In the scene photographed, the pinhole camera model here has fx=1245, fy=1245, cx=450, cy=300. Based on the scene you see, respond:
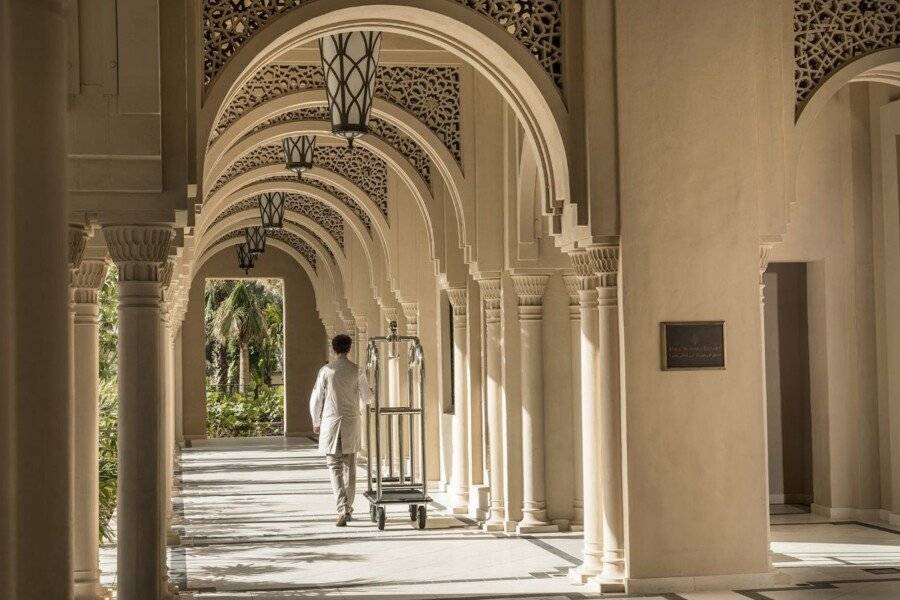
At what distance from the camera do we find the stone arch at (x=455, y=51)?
7.07 m

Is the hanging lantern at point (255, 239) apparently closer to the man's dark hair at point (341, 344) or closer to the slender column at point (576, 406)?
the man's dark hair at point (341, 344)

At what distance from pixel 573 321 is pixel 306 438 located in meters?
16.5

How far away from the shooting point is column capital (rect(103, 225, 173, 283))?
6195 millimetres

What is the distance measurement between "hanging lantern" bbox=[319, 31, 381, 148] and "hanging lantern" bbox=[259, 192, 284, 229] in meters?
7.92

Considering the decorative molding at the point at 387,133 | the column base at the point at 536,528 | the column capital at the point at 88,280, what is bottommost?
the column base at the point at 536,528

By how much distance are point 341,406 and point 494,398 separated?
4.46 ft

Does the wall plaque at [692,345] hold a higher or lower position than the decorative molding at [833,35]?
lower

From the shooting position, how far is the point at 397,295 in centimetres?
1522

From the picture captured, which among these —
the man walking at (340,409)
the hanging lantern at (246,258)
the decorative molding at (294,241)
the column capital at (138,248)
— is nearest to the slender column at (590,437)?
the column capital at (138,248)

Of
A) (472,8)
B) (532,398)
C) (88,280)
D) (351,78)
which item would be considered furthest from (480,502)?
(472,8)

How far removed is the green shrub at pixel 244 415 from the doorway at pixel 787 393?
65.0 ft

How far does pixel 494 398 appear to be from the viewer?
1079 cm

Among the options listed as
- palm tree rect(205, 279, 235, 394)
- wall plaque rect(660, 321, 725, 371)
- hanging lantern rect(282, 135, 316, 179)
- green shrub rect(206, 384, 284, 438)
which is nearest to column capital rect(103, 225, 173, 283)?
wall plaque rect(660, 321, 725, 371)

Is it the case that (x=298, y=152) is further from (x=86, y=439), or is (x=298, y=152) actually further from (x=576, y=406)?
(x=86, y=439)
